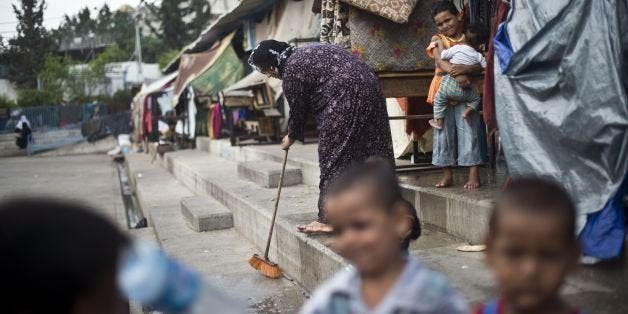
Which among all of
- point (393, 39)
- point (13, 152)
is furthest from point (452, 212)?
point (13, 152)

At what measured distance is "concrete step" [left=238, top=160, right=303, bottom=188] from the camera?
7238mm

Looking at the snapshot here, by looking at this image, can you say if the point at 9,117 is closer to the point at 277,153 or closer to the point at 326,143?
the point at 277,153

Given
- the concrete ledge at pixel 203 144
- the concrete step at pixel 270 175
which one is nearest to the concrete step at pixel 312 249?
the concrete step at pixel 270 175

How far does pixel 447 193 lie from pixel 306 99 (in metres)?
1.17

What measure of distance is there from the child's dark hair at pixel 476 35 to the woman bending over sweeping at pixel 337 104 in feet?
3.13

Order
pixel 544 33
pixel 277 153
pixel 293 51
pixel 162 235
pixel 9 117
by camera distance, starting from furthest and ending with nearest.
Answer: pixel 9 117 → pixel 277 153 → pixel 162 235 → pixel 293 51 → pixel 544 33

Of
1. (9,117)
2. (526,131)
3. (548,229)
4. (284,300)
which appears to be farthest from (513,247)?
(9,117)

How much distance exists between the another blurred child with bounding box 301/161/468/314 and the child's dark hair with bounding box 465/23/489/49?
3385mm

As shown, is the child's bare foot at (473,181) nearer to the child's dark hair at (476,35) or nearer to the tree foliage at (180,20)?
the child's dark hair at (476,35)

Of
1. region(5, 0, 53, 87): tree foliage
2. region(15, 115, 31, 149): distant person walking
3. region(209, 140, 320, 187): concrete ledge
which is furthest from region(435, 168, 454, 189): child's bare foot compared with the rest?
region(5, 0, 53, 87): tree foliage

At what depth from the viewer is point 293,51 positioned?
469 cm

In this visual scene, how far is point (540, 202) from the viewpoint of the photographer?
157 centimetres

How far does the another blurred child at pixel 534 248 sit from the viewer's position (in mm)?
1554

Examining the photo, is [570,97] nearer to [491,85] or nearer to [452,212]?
[491,85]
